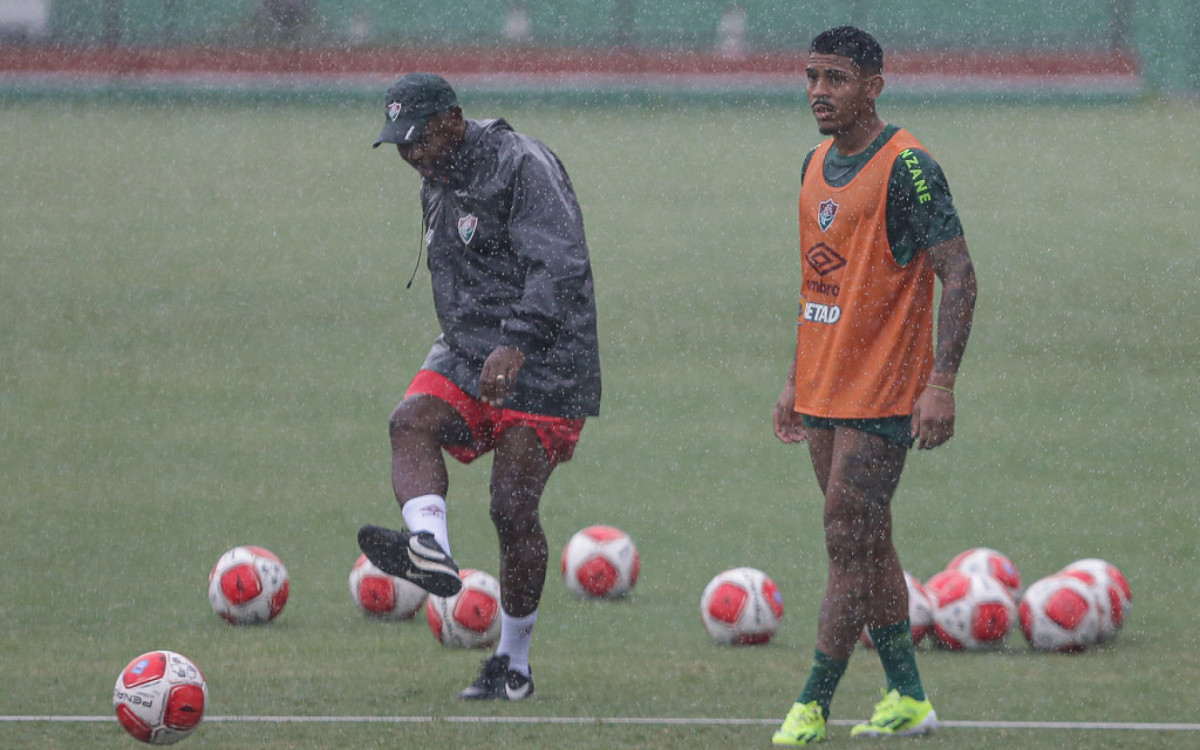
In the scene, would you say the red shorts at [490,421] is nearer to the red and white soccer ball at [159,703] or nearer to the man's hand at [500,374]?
the man's hand at [500,374]

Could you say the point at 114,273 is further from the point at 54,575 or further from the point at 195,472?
the point at 54,575

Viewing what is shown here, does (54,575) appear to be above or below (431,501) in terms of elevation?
below

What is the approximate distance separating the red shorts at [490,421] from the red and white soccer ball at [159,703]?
1.36 m

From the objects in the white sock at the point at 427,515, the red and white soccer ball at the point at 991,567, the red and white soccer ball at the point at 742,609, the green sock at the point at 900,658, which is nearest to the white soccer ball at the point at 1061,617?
the red and white soccer ball at the point at 991,567

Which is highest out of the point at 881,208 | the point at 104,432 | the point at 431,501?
the point at 881,208

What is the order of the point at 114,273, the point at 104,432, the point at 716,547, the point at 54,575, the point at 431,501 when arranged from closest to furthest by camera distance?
the point at 431,501 → the point at 54,575 → the point at 716,547 → the point at 104,432 → the point at 114,273

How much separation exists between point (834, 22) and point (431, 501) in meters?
25.5

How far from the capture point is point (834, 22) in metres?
31.0

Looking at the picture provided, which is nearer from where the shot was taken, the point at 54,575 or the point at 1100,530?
the point at 54,575

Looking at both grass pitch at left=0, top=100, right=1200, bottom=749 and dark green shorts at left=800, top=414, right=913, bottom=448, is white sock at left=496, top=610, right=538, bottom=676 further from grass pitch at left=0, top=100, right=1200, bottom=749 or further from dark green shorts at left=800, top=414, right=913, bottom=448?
dark green shorts at left=800, top=414, right=913, bottom=448

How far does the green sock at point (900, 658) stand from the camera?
6223mm

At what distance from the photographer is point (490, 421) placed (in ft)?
22.7

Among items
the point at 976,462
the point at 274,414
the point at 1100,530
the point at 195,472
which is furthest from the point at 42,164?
the point at 1100,530

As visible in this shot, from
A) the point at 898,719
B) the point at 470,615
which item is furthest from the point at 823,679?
the point at 470,615
